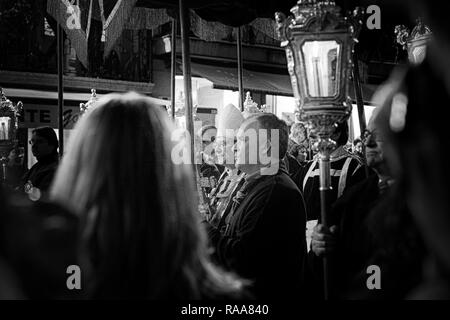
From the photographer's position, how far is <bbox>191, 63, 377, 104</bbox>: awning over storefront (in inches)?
535

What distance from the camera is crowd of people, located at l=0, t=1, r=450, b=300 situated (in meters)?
1.07

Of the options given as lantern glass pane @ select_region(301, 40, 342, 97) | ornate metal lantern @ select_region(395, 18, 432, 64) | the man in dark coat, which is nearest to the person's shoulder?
the man in dark coat

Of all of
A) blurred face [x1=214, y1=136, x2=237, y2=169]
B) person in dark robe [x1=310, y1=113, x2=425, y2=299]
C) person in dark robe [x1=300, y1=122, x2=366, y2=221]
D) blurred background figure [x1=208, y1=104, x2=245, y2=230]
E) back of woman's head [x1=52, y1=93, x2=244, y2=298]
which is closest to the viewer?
back of woman's head [x1=52, y1=93, x2=244, y2=298]

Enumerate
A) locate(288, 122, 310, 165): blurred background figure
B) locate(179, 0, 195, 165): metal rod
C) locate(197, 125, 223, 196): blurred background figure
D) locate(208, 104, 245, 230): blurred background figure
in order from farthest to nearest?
locate(288, 122, 310, 165): blurred background figure < locate(197, 125, 223, 196): blurred background figure < locate(179, 0, 195, 165): metal rod < locate(208, 104, 245, 230): blurred background figure

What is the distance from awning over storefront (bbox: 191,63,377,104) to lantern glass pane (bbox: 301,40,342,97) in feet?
32.1

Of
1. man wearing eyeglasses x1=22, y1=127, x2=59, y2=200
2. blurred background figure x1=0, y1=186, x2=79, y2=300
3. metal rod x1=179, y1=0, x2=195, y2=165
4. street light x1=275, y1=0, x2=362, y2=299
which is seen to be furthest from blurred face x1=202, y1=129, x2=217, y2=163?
blurred background figure x1=0, y1=186, x2=79, y2=300

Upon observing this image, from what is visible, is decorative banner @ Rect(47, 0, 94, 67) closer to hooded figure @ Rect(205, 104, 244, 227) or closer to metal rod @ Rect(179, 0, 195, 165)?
metal rod @ Rect(179, 0, 195, 165)

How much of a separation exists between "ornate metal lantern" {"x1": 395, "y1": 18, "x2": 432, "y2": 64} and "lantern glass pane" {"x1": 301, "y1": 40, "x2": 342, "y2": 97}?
1272mm

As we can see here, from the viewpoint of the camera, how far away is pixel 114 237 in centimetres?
182

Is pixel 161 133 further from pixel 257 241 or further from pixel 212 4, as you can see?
pixel 212 4

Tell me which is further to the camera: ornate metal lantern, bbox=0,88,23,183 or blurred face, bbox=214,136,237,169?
ornate metal lantern, bbox=0,88,23,183

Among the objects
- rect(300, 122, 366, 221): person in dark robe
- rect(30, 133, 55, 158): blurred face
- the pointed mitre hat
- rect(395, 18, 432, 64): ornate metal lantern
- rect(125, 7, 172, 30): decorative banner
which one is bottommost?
rect(300, 122, 366, 221): person in dark robe

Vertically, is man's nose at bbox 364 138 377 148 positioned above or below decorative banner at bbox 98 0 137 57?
below

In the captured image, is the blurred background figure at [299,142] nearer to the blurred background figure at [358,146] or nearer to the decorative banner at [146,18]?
the decorative banner at [146,18]
